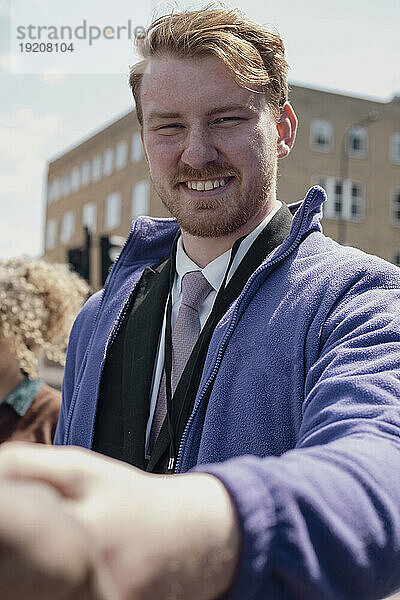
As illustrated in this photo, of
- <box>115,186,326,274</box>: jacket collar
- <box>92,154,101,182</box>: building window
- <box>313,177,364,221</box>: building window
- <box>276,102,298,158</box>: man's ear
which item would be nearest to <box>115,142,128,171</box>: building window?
<box>92,154,101,182</box>: building window

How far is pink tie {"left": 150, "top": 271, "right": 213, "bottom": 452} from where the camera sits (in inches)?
78.4

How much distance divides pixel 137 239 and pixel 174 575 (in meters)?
2.06

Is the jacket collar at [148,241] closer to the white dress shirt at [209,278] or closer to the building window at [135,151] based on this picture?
the white dress shirt at [209,278]

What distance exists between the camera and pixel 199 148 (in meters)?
2.02

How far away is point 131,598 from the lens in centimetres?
54

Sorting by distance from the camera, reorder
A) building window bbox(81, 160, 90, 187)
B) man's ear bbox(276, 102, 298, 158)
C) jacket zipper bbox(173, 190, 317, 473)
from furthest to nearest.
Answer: building window bbox(81, 160, 90, 187), man's ear bbox(276, 102, 298, 158), jacket zipper bbox(173, 190, 317, 473)

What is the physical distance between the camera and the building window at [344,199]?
35.3 metres

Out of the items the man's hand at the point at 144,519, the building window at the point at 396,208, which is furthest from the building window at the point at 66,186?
the man's hand at the point at 144,519

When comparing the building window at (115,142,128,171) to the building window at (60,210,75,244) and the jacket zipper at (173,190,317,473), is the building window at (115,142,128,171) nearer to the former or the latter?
the building window at (60,210,75,244)

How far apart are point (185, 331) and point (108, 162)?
42396 mm

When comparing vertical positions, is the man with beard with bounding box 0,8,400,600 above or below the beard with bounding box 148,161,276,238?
below

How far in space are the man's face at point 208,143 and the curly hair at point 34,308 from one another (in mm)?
2044

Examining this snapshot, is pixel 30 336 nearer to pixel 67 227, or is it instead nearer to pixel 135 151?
pixel 135 151

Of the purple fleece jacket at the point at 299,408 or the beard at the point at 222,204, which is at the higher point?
the beard at the point at 222,204
